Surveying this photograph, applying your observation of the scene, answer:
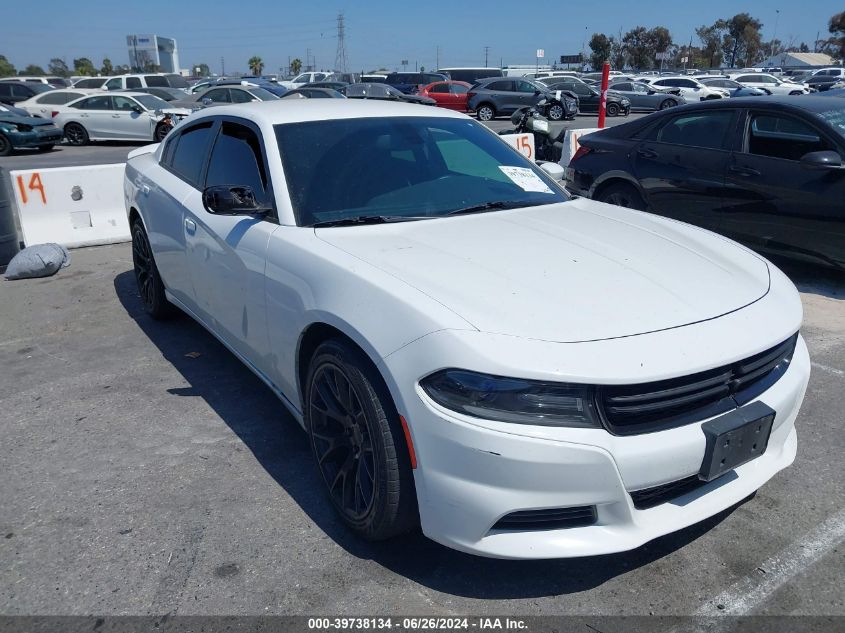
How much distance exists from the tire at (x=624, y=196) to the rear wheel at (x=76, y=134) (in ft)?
56.5

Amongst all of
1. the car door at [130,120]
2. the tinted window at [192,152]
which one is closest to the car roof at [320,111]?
the tinted window at [192,152]

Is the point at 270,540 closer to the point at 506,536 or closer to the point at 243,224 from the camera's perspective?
the point at 506,536

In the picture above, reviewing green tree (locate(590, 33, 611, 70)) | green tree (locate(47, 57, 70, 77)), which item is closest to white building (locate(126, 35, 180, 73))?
green tree (locate(47, 57, 70, 77))

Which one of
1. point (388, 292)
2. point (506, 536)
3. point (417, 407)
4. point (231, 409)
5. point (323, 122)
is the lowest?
point (231, 409)

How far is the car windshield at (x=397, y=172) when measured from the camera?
3291mm

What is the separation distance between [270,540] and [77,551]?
74 cm

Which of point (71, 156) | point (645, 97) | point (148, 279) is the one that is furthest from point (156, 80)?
point (148, 279)

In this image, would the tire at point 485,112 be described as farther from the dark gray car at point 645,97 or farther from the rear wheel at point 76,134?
the rear wheel at point 76,134

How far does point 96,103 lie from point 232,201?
1870 centimetres

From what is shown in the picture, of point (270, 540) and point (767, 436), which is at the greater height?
point (767, 436)

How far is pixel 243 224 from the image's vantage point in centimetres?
339

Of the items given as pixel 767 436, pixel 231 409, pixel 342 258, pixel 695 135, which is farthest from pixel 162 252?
pixel 695 135

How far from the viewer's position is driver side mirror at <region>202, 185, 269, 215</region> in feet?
10.5

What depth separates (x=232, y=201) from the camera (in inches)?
127
